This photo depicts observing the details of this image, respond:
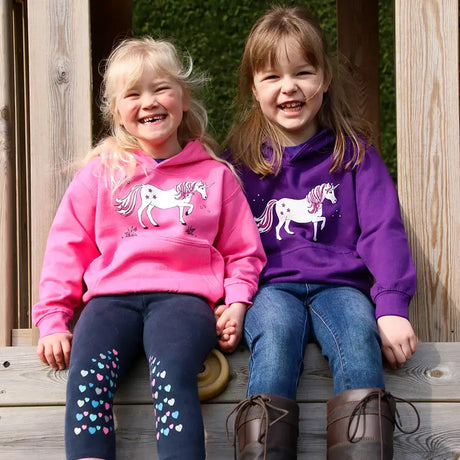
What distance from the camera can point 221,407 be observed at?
271 cm

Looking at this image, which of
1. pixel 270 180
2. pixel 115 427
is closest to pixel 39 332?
pixel 115 427

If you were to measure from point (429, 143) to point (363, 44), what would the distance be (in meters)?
1.87

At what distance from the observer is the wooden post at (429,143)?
3043 mm

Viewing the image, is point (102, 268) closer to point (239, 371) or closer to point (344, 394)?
point (239, 371)

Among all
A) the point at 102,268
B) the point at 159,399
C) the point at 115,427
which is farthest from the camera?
the point at 102,268

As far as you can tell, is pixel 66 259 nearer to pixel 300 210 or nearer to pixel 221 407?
pixel 221 407

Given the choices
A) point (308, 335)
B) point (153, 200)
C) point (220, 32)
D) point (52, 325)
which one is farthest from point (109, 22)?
point (220, 32)

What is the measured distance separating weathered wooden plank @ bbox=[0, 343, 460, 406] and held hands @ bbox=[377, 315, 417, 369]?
57 millimetres

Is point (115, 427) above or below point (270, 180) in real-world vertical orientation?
below

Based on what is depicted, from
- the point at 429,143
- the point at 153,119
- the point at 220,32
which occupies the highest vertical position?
the point at 220,32

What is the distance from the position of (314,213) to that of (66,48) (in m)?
1.02

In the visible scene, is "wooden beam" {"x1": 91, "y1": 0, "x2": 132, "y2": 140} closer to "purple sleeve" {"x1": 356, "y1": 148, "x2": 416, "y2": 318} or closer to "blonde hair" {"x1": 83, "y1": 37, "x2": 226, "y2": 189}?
"blonde hair" {"x1": 83, "y1": 37, "x2": 226, "y2": 189}

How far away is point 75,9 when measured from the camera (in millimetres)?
3047

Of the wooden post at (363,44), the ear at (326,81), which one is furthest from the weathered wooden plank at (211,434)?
the wooden post at (363,44)
